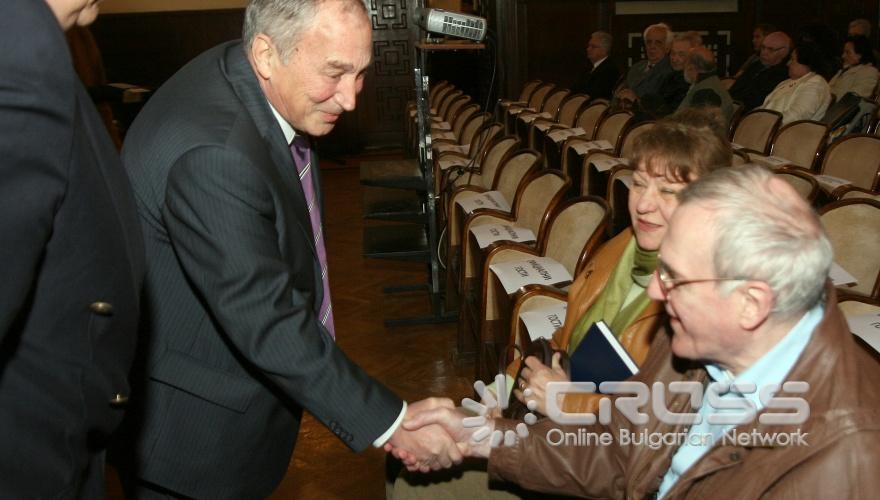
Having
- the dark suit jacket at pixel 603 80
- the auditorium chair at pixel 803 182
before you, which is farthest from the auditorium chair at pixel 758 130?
the dark suit jacket at pixel 603 80

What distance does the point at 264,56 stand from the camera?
62.1 inches

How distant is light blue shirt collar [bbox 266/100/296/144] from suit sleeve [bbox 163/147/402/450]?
0.78 feet

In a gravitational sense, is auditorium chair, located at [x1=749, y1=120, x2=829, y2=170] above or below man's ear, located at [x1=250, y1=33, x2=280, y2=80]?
below

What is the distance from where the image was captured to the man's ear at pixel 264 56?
156 cm

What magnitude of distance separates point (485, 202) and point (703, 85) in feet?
9.38

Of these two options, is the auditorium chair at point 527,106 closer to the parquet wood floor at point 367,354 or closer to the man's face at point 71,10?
the parquet wood floor at point 367,354

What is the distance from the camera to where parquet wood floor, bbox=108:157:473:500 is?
2863mm

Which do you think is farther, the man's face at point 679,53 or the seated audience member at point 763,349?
the man's face at point 679,53

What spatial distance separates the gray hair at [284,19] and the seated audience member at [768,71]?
6.17 metres

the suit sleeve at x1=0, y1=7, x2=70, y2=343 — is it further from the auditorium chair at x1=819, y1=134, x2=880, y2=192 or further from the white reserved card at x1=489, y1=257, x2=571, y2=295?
the auditorium chair at x1=819, y1=134, x2=880, y2=192

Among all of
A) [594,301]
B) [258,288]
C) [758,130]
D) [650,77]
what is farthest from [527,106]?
[258,288]

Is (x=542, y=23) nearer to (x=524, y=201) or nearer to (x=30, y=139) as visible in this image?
(x=524, y=201)

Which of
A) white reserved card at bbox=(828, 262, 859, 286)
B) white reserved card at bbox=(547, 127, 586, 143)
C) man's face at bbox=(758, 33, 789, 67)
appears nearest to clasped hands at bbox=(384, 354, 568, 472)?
white reserved card at bbox=(828, 262, 859, 286)

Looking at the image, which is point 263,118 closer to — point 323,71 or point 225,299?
point 323,71
